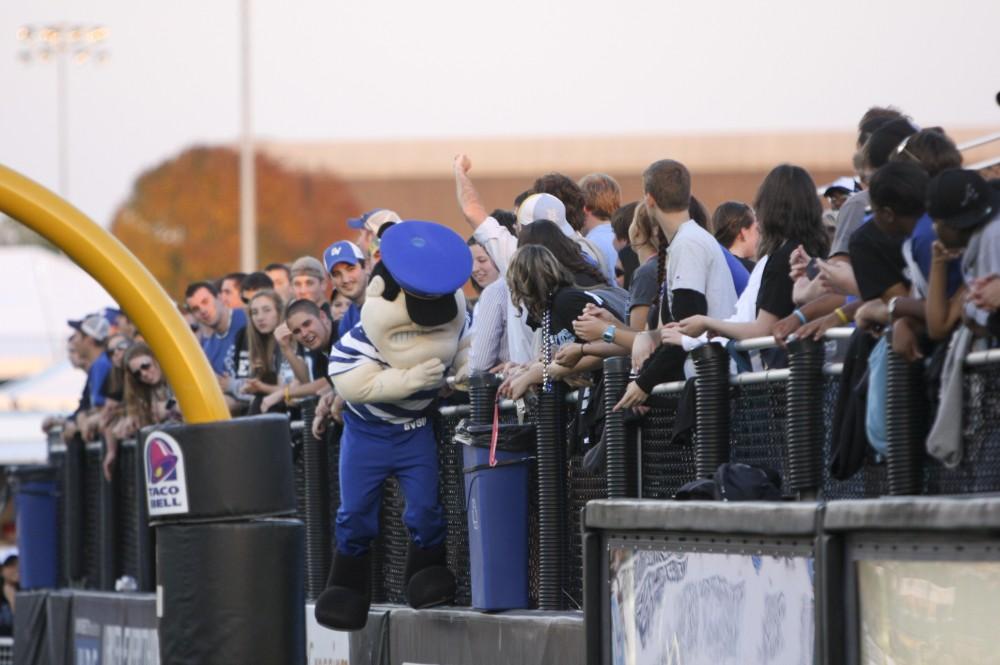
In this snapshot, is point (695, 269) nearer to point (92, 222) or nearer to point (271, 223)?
point (92, 222)

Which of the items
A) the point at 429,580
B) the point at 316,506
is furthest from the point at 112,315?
the point at 429,580

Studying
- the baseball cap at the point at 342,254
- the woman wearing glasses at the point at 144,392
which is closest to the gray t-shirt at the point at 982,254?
the baseball cap at the point at 342,254

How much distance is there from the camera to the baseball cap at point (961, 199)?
6027 mm

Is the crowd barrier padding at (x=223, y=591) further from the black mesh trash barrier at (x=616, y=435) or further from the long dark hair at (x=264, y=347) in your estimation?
the long dark hair at (x=264, y=347)

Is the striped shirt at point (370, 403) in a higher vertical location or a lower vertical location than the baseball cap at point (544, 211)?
lower

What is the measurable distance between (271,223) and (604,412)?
209ft

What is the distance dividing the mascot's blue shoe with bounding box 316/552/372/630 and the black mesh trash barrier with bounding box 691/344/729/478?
3.08 meters

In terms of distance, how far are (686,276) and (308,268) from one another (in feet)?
17.9

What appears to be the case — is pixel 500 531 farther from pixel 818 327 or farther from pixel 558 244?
pixel 818 327

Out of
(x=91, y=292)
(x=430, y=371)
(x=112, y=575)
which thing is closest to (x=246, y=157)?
(x=91, y=292)

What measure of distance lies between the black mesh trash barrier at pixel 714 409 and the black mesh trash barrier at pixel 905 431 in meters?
1.32

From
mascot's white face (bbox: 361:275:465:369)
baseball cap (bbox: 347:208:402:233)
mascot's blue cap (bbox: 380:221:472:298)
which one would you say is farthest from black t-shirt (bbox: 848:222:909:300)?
baseball cap (bbox: 347:208:402:233)

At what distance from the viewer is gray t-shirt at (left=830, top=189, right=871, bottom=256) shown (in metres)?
7.36

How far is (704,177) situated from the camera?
65.7m
